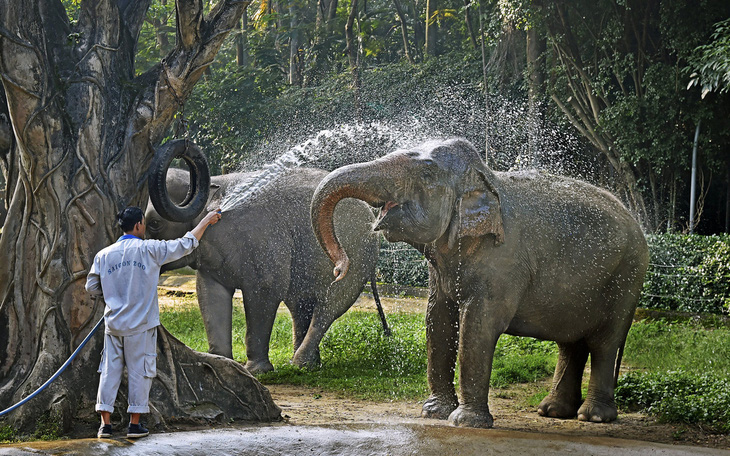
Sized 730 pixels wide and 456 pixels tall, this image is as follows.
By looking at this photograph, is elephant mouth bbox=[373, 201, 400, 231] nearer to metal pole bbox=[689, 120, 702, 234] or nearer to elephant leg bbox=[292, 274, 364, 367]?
elephant leg bbox=[292, 274, 364, 367]

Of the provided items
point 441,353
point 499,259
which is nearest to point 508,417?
point 441,353

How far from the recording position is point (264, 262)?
9500 millimetres

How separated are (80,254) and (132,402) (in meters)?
1.32

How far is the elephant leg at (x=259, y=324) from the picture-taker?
30.6ft

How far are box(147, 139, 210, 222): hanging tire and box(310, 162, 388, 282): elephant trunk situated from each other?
1.31 metres

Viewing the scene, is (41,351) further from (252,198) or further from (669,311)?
(669,311)

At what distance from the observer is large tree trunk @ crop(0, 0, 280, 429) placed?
606 centimetres

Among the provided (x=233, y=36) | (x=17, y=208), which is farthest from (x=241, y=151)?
(x=17, y=208)

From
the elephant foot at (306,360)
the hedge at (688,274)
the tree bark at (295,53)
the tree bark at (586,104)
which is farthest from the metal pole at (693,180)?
the tree bark at (295,53)

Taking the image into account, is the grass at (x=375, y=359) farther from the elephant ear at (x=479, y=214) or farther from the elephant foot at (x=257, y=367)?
the elephant ear at (x=479, y=214)

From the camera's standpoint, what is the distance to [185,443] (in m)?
4.96

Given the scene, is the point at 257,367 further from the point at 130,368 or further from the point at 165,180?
the point at 130,368

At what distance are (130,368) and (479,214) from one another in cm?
247

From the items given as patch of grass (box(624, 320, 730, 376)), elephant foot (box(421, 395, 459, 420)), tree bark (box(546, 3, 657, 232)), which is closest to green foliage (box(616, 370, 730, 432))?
patch of grass (box(624, 320, 730, 376))
